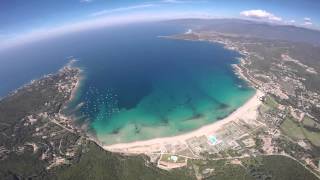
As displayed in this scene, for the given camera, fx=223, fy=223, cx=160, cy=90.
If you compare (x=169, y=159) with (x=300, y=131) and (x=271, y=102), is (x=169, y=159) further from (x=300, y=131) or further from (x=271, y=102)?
(x=271, y=102)

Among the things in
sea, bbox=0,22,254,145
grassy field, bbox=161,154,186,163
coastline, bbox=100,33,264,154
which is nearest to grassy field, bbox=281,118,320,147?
coastline, bbox=100,33,264,154

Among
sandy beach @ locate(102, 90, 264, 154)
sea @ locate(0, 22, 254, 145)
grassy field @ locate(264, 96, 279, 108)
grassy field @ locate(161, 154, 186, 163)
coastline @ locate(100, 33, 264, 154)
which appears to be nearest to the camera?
grassy field @ locate(161, 154, 186, 163)

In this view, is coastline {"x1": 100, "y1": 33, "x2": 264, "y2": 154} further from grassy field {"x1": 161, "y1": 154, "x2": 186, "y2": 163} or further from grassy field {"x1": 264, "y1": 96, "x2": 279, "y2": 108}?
grassy field {"x1": 161, "y1": 154, "x2": 186, "y2": 163}

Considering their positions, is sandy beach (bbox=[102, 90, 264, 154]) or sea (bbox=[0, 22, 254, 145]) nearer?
sandy beach (bbox=[102, 90, 264, 154])

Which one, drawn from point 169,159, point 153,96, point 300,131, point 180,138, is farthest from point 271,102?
point 169,159

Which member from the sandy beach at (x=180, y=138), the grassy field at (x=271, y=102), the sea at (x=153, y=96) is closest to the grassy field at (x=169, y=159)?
the sandy beach at (x=180, y=138)

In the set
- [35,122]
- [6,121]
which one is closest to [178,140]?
[35,122]

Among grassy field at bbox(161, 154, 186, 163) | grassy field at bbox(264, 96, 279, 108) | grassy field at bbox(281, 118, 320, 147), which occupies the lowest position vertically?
grassy field at bbox(161, 154, 186, 163)

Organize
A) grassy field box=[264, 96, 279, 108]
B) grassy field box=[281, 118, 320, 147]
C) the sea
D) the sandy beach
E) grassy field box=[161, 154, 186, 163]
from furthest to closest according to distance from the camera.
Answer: grassy field box=[264, 96, 279, 108], the sea, grassy field box=[281, 118, 320, 147], the sandy beach, grassy field box=[161, 154, 186, 163]
